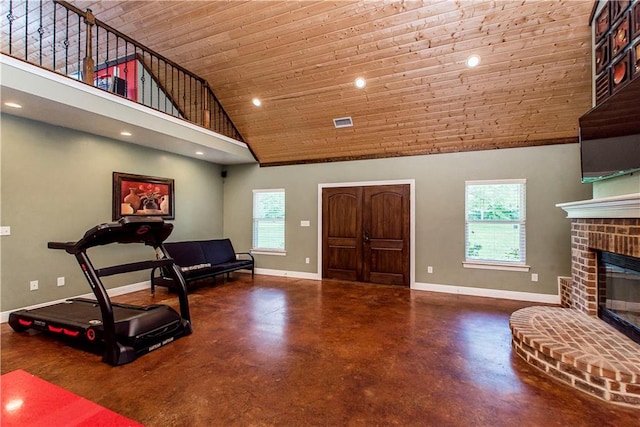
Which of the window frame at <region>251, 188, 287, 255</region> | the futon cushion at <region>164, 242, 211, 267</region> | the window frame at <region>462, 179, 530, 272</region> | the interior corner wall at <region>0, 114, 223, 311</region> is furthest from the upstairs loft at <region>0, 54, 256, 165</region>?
the window frame at <region>462, 179, 530, 272</region>

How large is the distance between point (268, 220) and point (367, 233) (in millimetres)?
2390

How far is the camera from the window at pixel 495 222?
16.6ft

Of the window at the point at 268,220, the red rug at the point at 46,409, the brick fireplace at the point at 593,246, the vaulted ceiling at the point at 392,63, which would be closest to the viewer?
the red rug at the point at 46,409

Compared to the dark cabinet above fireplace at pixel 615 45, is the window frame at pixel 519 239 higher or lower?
lower

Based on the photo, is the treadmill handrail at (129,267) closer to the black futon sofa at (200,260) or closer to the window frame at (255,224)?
the black futon sofa at (200,260)

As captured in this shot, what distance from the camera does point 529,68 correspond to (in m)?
3.97

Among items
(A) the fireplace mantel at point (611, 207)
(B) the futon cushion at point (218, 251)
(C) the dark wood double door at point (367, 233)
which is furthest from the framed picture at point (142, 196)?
(A) the fireplace mantel at point (611, 207)

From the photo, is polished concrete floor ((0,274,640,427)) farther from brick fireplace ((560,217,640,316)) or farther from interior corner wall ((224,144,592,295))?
interior corner wall ((224,144,592,295))

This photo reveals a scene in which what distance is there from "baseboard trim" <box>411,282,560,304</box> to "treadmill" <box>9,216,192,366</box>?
4.11 m

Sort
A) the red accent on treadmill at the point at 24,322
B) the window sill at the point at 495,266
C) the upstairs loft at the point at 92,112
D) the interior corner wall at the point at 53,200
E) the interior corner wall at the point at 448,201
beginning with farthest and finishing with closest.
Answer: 1. the window sill at the point at 495,266
2. the interior corner wall at the point at 448,201
3. the interior corner wall at the point at 53,200
4. the red accent on treadmill at the point at 24,322
5. the upstairs loft at the point at 92,112

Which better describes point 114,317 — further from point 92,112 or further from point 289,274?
point 289,274

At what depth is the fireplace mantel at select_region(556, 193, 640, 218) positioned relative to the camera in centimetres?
250

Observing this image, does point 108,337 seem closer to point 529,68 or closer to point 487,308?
point 487,308

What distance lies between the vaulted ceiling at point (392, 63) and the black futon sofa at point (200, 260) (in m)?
2.78
